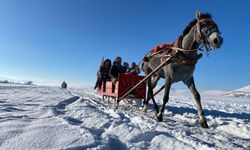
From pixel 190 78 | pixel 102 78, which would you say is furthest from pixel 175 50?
pixel 102 78

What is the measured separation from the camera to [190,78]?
241 inches

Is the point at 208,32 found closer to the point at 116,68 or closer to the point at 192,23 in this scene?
the point at 192,23

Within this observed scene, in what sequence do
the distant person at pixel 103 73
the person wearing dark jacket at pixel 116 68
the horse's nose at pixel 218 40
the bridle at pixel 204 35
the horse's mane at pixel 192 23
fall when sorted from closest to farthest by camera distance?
the horse's nose at pixel 218 40 → the bridle at pixel 204 35 → the horse's mane at pixel 192 23 → the person wearing dark jacket at pixel 116 68 → the distant person at pixel 103 73

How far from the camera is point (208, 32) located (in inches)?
189

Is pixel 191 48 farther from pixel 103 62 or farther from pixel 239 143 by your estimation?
pixel 103 62

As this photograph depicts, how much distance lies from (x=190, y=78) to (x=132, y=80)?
3.14 metres

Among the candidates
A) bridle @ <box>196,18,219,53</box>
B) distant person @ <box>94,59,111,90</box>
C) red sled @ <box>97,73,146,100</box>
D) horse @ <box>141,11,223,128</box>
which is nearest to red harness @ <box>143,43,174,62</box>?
horse @ <box>141,11,223,128</box>

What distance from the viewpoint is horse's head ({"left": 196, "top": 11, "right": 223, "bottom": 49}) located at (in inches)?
177

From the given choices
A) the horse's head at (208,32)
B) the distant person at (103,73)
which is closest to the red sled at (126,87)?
the distant person at (103,73)

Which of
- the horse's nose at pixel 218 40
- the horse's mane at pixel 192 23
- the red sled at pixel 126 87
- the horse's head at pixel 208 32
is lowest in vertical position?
the red sled at pixel 126 87

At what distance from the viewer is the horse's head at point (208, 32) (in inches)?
177

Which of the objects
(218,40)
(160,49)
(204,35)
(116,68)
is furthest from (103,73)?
(218,40)

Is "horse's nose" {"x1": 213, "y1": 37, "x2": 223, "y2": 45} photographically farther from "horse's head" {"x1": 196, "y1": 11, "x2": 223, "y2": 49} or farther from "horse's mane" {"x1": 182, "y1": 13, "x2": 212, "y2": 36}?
"horse's mane" {"x1": 182, "y1": 13, "x2": 212, "y2": 36}

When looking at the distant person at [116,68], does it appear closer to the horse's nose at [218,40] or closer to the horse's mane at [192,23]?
the horse's mane at [192,23]
